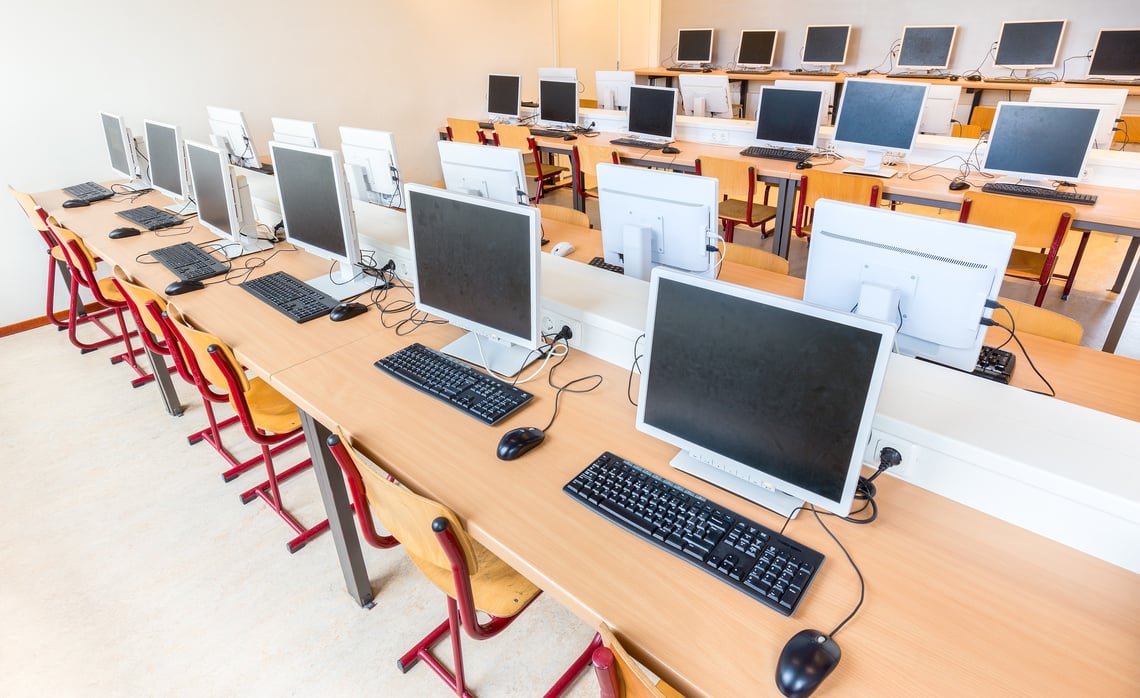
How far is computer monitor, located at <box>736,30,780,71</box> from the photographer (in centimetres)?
846

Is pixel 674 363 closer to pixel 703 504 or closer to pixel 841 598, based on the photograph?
pixel 703 504

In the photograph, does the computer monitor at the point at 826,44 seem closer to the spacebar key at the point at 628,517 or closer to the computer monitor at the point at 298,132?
the computer monitor at the point at 298,132

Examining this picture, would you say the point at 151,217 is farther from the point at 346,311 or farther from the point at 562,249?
the point at 562,249

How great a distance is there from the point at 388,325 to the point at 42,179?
350cm

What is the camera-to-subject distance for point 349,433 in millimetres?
1462

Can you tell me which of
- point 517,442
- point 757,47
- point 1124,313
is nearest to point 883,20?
point 757,47

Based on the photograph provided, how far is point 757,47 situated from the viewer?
8.59m

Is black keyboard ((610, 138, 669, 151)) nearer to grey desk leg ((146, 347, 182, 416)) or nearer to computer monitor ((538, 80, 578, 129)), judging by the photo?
computer monitor ((538, 80, 578, 129))

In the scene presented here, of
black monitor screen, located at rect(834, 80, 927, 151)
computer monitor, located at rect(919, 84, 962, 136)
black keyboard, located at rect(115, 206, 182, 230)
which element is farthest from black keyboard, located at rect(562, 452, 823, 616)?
computer monitor, located at rect(919, 84, 962, 136)

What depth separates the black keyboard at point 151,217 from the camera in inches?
123

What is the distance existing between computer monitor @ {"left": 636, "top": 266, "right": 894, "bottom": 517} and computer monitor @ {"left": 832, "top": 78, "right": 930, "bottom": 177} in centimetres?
323

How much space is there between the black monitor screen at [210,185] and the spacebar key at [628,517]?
2.15m

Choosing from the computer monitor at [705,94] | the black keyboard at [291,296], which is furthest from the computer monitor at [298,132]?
the computer monitor at [705,94]

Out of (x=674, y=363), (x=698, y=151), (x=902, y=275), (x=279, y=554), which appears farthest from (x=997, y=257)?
(x=698, y=151)
